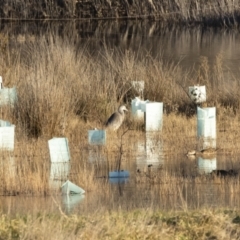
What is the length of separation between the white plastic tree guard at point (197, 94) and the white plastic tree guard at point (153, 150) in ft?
6.82

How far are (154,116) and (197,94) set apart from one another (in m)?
2.00

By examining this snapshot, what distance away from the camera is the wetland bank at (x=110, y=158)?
A: 6.61 m

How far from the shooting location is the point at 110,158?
11.0m

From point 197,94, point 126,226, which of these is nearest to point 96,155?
point 197,94

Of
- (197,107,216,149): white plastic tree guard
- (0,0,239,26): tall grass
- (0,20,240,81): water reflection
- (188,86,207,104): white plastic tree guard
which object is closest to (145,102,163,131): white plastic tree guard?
(197,107,216,149): white plastic tree guard

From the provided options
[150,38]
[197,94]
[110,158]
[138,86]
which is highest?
[150,38]

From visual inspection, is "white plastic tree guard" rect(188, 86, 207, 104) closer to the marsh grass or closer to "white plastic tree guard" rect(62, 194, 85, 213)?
the marsh grass

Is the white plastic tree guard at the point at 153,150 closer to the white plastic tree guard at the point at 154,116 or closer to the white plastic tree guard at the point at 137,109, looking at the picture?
the white plastic tree guard at the point at 154,116

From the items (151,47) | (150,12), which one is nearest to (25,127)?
(151,47)

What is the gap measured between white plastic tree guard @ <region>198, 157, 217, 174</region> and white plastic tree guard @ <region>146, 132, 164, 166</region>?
1.53 ft

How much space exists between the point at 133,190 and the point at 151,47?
19.8m

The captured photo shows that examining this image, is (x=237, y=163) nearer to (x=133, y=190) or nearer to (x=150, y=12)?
(x=133, y=190)

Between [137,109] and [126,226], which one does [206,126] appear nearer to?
[137,109]

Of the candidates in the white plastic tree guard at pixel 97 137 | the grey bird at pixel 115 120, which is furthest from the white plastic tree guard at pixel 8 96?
the white plastic tree guard at pixel 97 137
